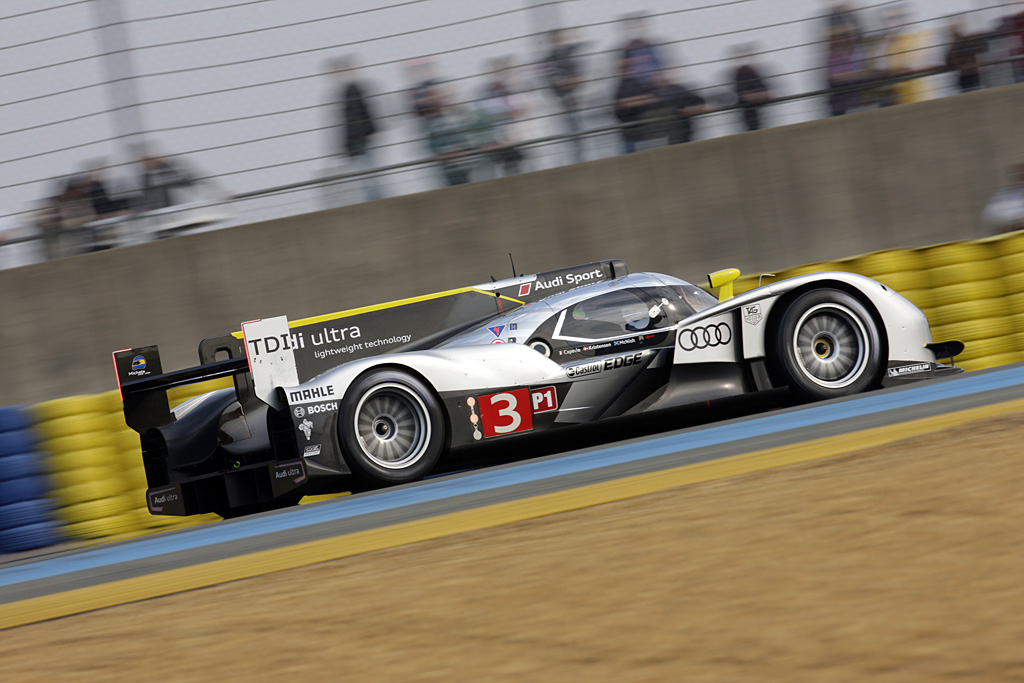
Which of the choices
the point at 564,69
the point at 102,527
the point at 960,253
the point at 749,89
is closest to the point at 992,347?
the point at 960,253

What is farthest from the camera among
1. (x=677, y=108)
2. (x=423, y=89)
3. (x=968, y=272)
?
(x=677, y=108)

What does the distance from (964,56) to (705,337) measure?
17.9 feet

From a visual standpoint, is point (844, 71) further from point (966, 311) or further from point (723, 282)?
point (723, 282)

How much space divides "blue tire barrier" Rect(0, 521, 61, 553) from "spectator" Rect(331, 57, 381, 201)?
409cm

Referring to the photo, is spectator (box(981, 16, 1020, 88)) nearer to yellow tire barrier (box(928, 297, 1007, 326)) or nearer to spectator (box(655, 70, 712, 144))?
spectator (box(655, 70, 712, 144))

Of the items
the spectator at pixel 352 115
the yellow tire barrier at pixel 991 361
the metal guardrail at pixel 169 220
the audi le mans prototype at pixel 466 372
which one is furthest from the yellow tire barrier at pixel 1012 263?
the spectator at pixel 352 115

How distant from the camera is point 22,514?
701cm

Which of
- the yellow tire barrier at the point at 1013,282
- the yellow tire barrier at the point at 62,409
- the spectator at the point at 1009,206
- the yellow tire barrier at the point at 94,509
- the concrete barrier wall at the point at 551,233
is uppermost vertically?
the concrete barrier wall at the point at 551,233

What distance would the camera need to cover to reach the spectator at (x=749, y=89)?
9.57m

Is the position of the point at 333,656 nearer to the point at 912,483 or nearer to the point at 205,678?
the point at 205,678

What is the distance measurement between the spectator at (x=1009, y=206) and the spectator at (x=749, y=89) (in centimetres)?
246

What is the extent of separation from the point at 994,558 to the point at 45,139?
27.2 ft

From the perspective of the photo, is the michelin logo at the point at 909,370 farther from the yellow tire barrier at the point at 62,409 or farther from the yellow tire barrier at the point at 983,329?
the yellow tire barrier at the point at 62,409

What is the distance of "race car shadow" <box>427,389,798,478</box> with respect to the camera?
660 centimetres
